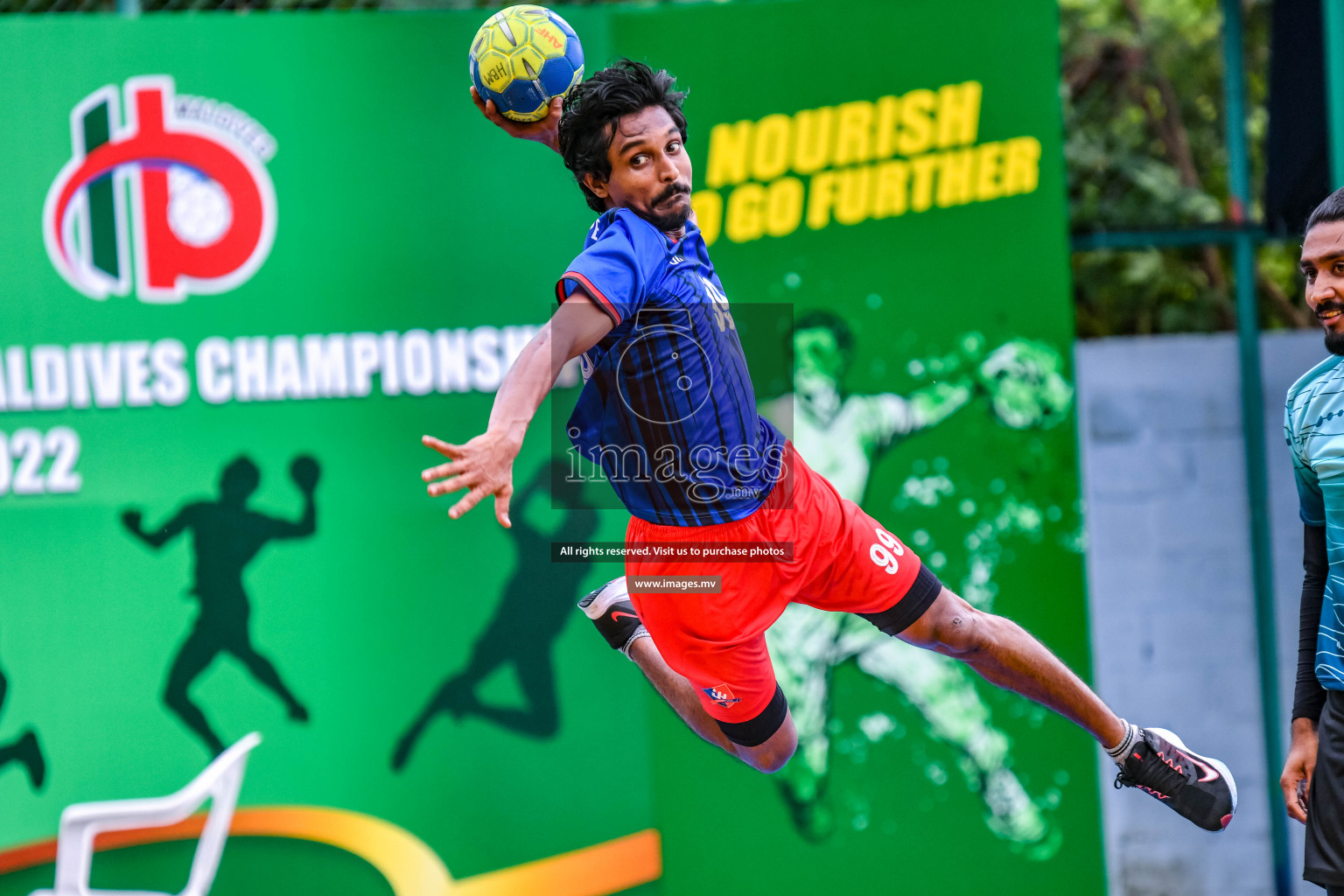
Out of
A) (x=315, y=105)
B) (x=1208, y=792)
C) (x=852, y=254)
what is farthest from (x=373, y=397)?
(x=1208, y=792)

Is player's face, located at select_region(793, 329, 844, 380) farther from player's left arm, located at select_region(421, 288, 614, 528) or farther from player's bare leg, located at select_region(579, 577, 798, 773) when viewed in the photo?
player's left arm, located at select_region(421, 288, 614, 528)

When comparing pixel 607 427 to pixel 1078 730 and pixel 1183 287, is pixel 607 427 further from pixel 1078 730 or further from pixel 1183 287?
pixel 1183 287

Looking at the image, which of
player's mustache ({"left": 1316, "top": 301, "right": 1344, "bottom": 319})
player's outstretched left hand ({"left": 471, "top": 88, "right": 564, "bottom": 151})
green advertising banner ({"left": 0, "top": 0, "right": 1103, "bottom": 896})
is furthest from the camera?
green advertising banner ({"left": 0, "top": 0, "right": 1103, "bottom": 896})

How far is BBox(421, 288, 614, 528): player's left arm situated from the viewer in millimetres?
2240

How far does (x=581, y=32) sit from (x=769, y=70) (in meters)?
Answer: 0.69

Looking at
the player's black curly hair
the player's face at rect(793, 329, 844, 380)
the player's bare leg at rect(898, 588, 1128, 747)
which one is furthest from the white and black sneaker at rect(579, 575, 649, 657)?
the player's face at rect(793, 329, 844, 380)

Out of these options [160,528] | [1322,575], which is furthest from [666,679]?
[160,528]

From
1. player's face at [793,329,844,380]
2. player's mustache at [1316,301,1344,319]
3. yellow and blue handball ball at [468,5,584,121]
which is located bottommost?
player's mustache at [1316,301,1344,319]

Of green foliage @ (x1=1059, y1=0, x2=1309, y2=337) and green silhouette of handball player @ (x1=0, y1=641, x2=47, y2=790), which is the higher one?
green foliage @ (x1=1059, y1=0, x2=1309, y2=337)

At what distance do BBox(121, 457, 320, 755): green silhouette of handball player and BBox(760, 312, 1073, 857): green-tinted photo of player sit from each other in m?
1.80

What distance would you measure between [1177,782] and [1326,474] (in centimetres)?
87

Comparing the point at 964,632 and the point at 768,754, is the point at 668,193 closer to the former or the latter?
the point at 964,632

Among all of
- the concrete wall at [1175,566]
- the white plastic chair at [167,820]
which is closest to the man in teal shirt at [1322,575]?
the concrete wall at [1175,566]

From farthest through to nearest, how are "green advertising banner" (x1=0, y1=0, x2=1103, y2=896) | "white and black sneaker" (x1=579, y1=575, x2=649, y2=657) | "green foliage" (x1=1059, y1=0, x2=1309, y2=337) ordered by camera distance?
"green foliage" (x1=1059, y1=0, x2=1309, y2=337)
"green advertising banner" (x1=0, y1=0, x2=1103, y2=896)
"white and black sneaker" (x1=579, y1=575, x2=649, y2=657)
